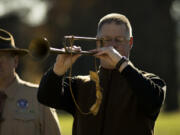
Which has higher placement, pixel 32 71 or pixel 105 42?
pixel 105 42

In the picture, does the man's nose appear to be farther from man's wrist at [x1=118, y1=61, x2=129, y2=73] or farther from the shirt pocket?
the shirt pocket

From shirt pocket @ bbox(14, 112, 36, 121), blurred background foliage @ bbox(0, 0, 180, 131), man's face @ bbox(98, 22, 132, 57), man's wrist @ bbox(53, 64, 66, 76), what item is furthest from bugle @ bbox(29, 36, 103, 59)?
blurred background foliage @ bbox(0, 0, 180, 131)

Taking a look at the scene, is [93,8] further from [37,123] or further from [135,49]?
[37,123]

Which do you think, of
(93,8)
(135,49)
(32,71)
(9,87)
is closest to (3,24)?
(32,71)

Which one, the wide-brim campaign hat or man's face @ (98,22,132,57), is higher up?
man's face @ (98,22,132,57)

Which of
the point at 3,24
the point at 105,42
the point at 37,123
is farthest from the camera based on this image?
the point at 3,24

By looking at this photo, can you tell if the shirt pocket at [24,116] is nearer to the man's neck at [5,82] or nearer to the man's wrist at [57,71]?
the man's neck at [5,82]

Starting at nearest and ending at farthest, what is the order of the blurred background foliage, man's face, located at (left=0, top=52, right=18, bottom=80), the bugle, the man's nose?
the bugle < the man's nose < man's face, located at (left=0, top=52, right=18, bottom=80) < the blurred background foliage

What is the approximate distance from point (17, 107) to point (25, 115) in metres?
0.15

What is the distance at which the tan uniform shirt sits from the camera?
24.1 ft

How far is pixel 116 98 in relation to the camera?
6445mm

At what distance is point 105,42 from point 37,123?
154 centimetres

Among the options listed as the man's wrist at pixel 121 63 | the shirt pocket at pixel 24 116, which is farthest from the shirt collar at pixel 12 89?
the man's wrist at pixel 121 63

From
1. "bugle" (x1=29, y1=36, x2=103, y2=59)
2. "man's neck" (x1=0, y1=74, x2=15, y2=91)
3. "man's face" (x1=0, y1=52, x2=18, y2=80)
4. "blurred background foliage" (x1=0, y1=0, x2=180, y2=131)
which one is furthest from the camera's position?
"blurred background foliage" (x1=0, y1=0, x2=180, y2=131)
